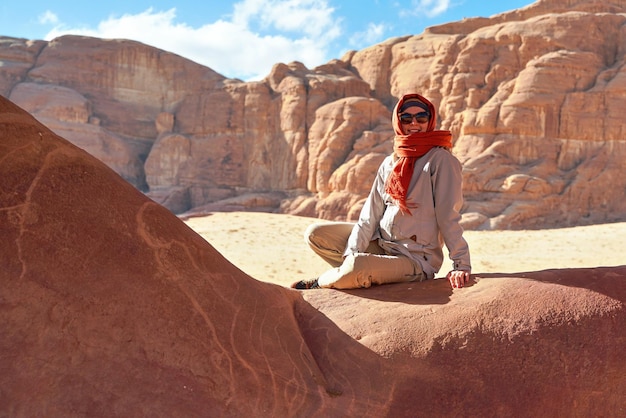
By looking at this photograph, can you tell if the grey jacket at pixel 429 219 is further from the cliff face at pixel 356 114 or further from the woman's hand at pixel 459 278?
the cliff face at pixel 356 114

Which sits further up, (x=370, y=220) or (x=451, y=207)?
(x=451, y=207)

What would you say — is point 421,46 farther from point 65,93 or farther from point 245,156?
point 65,93

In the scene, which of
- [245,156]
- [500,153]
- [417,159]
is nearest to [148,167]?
[245,156]

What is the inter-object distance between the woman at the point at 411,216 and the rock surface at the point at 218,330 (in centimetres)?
24

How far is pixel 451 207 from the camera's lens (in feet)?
10.1

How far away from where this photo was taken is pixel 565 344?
2627mm

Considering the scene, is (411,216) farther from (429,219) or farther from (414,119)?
(414,119)

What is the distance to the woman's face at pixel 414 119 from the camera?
3348 millimetres

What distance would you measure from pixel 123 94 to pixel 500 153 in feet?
67.3

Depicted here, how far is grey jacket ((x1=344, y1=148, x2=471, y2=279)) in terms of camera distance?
3.08 m

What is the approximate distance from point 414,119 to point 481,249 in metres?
11.4

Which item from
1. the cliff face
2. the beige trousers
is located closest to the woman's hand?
the beige trousers

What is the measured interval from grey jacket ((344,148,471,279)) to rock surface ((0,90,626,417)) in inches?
11.9

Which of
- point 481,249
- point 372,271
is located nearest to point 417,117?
point 372,271
